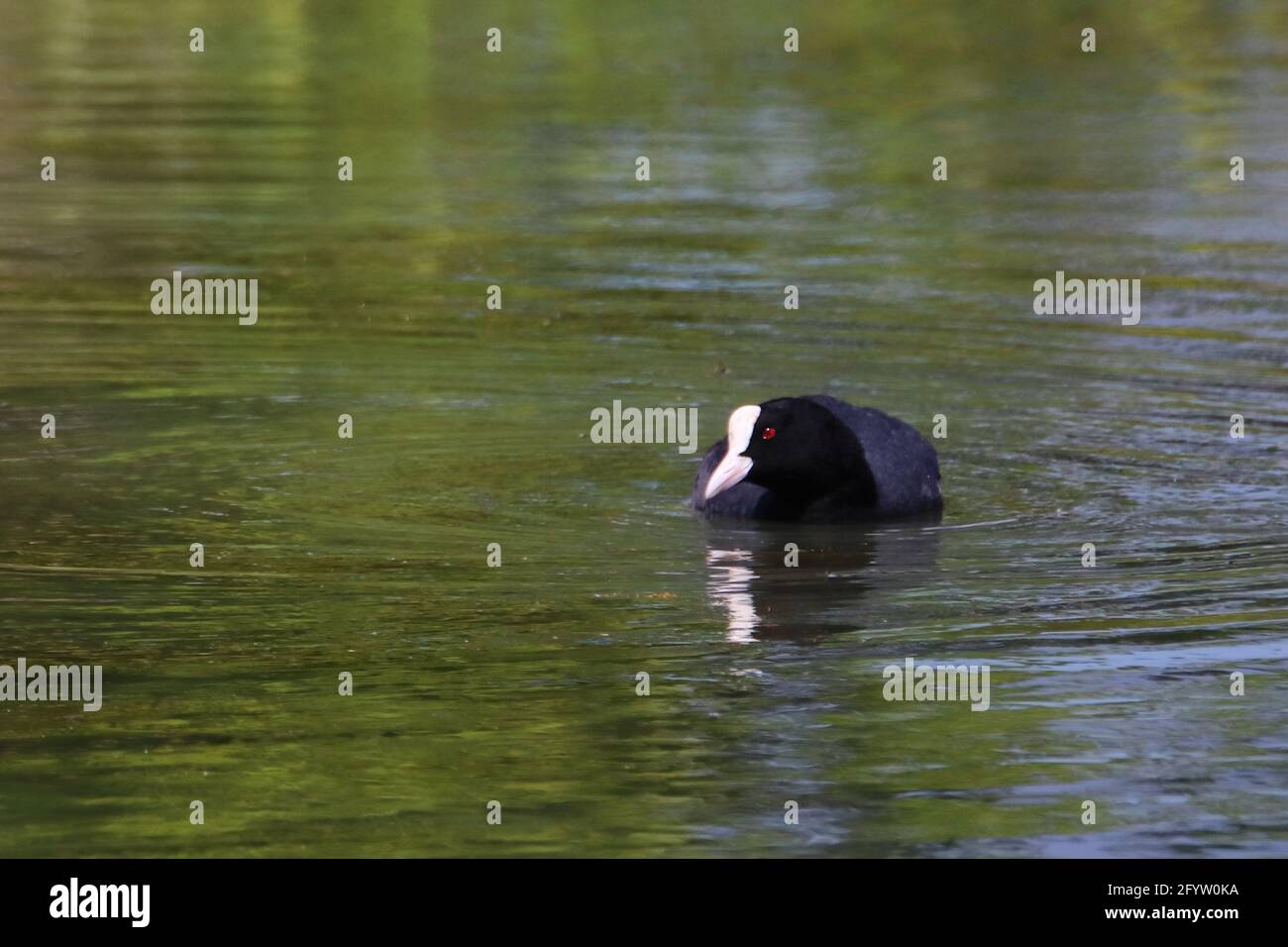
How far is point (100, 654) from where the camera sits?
1018cm

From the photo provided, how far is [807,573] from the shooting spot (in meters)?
11.8

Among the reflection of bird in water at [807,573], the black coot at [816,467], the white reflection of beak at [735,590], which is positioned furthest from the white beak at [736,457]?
the white reflection of beak at [735,590]

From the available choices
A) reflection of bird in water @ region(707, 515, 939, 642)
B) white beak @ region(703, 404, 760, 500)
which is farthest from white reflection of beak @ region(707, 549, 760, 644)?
white beak @ region(703, 404, 760, 500)

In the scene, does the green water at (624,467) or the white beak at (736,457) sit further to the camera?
the white beak at (736,457)

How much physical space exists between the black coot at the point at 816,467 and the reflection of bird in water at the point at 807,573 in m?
0.14

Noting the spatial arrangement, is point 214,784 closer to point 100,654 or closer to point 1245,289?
point 100,654

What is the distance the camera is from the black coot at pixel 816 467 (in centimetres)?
1229

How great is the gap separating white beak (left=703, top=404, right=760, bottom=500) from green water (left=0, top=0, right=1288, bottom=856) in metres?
0.27

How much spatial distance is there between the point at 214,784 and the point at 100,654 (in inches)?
67.1

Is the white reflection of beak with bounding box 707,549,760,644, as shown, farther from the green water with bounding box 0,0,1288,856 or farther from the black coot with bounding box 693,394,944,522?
the black coot with bounding box 693,394,944,522

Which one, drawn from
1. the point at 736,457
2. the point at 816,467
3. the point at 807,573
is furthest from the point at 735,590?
the point at 816,467

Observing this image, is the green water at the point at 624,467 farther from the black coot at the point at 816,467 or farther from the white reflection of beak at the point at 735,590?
the black coot at the point at 816,467

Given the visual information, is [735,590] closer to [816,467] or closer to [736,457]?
[736,457]

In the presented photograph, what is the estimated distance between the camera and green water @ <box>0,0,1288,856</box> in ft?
28.7
